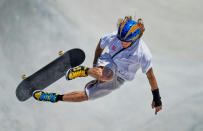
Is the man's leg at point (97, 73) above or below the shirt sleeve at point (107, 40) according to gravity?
below

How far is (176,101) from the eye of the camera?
6.68 meters

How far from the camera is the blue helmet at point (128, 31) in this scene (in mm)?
4969

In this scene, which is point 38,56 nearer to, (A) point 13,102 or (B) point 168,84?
(A) point 13,102

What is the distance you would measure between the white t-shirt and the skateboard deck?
919 mm

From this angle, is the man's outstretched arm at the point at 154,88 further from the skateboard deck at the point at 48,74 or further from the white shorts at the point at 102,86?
the skateboard deck at the point at 48,74

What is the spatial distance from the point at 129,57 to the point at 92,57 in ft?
8.48

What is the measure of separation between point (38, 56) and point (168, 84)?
2947 millimetres

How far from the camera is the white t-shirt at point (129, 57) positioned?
16.7 ft

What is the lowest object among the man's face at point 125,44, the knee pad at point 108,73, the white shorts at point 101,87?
the white shorts at point 101,87

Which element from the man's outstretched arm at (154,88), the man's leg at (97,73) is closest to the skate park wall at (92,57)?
the man's outstretched arm at (154,88)

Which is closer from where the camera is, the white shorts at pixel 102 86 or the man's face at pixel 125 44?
the man's face at pixel 125 44

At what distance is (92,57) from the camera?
7699 millimetres

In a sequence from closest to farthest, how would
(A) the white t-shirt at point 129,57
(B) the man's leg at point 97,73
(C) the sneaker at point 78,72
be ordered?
1. (A) the white t-shirt at point 129,57
2. (B) the man's leg at point 97,73
3. (C) the sneaker at point 78,72

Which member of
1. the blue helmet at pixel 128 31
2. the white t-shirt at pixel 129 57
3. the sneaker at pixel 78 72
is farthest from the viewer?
the sneaker at pixel 78 72
